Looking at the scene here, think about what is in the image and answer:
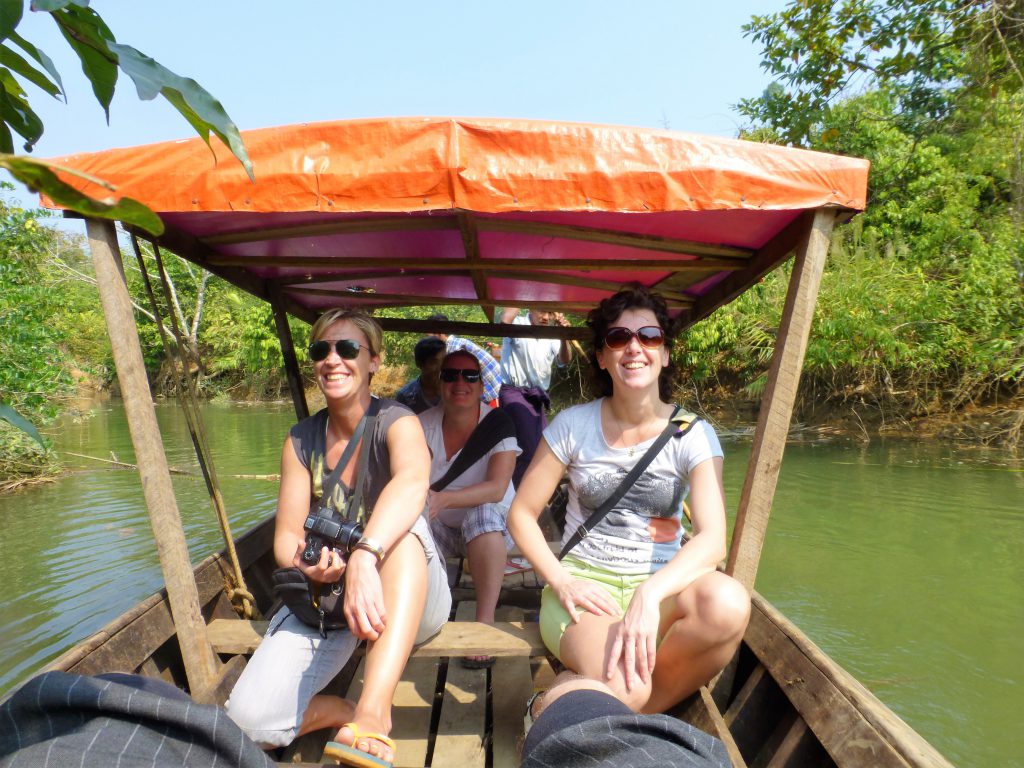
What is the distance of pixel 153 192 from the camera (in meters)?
2.10

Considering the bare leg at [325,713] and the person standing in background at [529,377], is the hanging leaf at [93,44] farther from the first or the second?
the person standing in background at [529,377]

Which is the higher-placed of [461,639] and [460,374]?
[460,374]

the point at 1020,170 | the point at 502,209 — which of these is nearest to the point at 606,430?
the point at 502,209

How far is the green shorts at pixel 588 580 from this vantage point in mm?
2145

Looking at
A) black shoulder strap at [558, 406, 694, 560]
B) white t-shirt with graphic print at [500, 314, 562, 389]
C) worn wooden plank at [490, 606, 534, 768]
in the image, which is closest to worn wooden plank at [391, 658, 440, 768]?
worn wooden plank at [490, 606, 534, 768]

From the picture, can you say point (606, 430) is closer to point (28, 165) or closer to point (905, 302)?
point (28, 165)

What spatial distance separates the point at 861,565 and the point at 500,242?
5350 mm

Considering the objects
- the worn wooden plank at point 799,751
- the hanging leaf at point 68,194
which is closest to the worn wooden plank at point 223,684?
the worn wooden plank at point 799,751

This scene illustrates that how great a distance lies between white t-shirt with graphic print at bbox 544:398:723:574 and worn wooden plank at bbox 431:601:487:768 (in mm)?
601

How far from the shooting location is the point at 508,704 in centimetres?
245

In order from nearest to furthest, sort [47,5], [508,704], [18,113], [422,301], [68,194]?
[68,194] < [47,5] < [18,113] < [508,704] < [422,301]

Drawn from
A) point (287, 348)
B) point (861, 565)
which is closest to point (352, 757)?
point (287, 348)

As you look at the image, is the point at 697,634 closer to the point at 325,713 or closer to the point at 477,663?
the point at 477,663

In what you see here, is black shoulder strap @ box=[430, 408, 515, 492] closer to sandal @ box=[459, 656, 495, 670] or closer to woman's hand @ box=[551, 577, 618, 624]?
sandal @ box=[459, 656, 495, 670]
